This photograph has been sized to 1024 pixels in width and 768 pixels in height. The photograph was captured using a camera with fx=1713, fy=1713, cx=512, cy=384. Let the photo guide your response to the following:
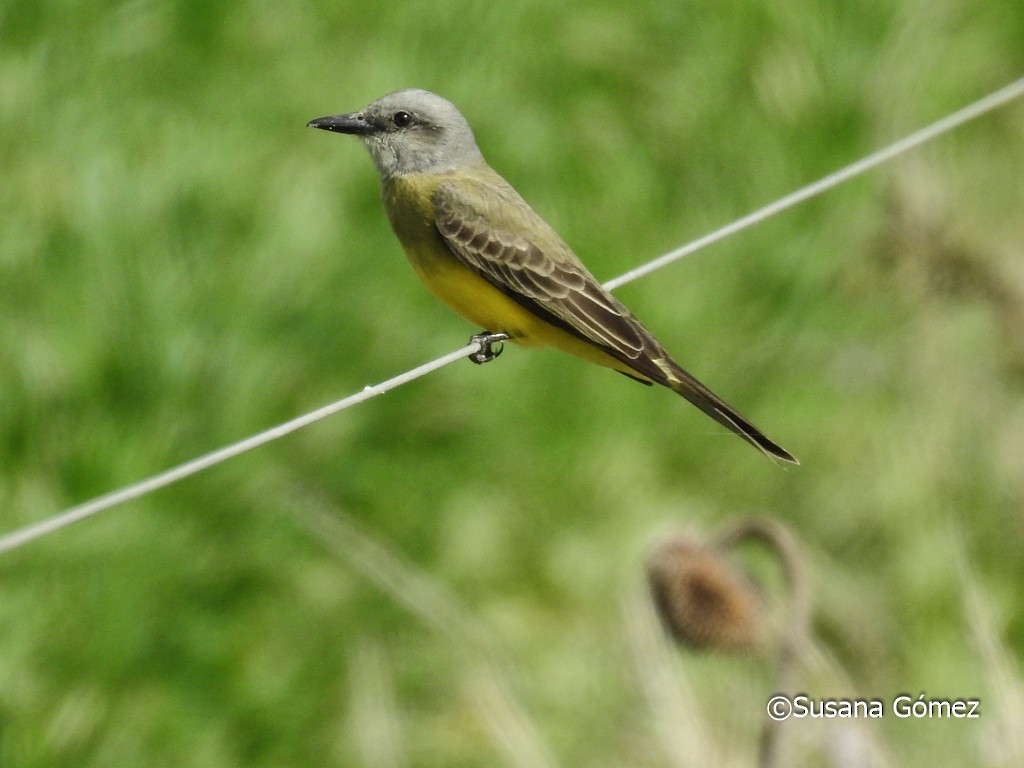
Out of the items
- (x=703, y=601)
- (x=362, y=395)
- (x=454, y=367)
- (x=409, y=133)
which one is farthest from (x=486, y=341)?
(x=454, y=367)

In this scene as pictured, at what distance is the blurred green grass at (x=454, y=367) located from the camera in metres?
4.88

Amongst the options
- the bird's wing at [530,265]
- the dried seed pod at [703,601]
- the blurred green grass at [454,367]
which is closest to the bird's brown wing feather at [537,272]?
the bird's wing at [530,265]

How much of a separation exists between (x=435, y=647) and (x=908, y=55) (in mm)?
3017

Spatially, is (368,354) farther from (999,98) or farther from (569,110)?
(999,98)

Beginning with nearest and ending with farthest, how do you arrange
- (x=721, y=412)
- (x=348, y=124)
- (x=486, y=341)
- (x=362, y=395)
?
1. (x=362, y=395)
2. (x=721, y=412)
3. (x=486, y=341)
4. (x=348, y=124)

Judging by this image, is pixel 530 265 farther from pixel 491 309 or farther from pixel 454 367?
pixel 454 367

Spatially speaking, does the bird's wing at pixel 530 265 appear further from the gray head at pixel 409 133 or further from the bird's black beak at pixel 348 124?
the bird's black beak at pixel 348 124

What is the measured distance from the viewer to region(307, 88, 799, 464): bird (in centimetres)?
356

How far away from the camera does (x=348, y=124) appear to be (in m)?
3.85

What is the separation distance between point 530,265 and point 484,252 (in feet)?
0.34

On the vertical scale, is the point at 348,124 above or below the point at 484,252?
above

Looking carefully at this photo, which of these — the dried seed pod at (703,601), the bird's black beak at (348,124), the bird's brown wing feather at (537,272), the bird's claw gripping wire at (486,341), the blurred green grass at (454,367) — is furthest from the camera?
the blurred green grass at (454,367)

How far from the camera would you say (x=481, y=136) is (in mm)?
5898

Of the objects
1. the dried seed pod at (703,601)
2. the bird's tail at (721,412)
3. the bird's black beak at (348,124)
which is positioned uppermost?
the bird's black beak at (348,124)
